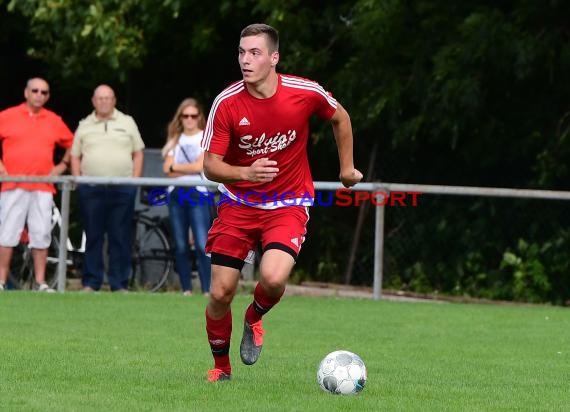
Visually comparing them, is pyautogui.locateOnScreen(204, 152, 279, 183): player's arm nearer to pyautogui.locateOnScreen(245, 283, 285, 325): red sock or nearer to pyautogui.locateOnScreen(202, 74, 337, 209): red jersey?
pyautogui.locateOnScreen(202, 74, 337, 209): red jersey

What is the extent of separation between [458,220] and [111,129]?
4.59 m

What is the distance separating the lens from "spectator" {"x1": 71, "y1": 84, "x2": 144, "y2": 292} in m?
15.7

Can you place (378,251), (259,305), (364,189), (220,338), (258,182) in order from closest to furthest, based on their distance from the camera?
1. (258,182)
2. (220,338)
3. (259,305)
4. (364,189)
5. (378,251)

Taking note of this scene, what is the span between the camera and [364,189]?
52.4 ft

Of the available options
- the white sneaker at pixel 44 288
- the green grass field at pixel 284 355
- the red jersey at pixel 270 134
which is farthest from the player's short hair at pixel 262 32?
the white sneaker at pixel 44 288

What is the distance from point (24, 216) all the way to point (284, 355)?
598cm

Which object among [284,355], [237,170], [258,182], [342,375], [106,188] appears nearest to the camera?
[342,375]

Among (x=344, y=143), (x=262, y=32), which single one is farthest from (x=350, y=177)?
(x=262, y=32)

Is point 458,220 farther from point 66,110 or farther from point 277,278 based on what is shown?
point 277,278

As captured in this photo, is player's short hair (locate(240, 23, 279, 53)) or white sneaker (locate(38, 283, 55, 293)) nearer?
player's short hair (locate(240, 23, 279, 53))

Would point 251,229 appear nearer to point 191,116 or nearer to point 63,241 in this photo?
point 191,116

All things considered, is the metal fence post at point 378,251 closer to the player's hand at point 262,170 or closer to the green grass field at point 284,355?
the green grass field at point 284,355

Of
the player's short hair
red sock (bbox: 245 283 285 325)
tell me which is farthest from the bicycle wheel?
the player's short hair

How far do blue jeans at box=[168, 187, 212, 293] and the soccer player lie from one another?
6639mm
